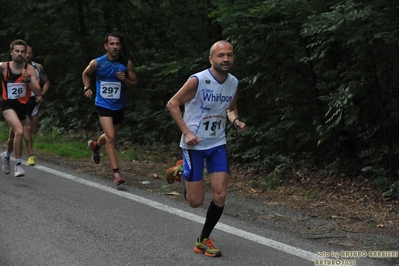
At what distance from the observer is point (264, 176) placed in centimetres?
980

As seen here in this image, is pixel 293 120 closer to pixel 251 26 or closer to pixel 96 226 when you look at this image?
pixel 251 26

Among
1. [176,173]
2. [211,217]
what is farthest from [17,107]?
[211,217]

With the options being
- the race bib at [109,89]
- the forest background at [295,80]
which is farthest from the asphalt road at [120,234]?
the forest background at [295,80]

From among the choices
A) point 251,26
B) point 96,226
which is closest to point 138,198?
point 96,226

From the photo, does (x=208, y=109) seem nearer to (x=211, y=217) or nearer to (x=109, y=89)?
(x=211, y=217)

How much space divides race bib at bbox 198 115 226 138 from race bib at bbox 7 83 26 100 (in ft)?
15.4

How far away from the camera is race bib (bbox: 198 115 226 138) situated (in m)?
5.78

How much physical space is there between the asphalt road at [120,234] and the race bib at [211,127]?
1.00 metres

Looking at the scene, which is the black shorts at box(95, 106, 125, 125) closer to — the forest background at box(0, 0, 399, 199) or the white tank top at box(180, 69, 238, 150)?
the forest background at box(0, 0, 399, 199)

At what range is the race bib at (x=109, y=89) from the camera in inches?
356

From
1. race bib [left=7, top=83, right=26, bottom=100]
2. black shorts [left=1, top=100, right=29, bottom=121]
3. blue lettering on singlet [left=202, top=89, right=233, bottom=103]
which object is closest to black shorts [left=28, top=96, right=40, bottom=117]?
black shorts [left=1, top=100, right=29, bottom=121]

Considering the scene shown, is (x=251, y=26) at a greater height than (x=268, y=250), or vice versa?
(x=251, y=26)

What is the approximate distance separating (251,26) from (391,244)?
4.29 m

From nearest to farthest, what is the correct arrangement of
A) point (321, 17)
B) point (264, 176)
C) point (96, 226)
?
point (96, 226)
point (321, 17)
point (264, 176)
